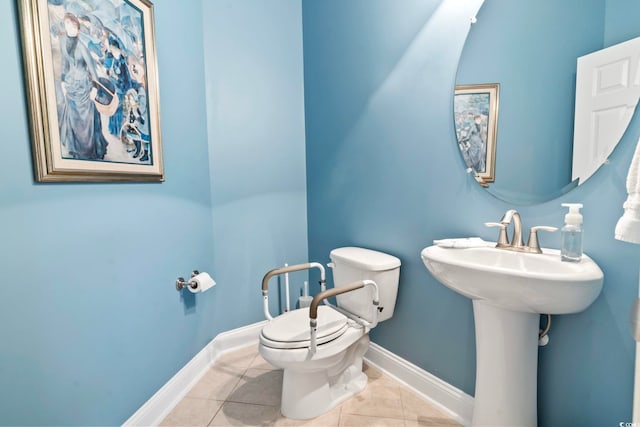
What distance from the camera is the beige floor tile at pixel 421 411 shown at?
4.63ft

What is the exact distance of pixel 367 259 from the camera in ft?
5.24

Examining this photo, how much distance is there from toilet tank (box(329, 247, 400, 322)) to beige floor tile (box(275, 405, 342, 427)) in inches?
18.4

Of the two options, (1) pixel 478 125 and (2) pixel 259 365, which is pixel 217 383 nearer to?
(2) pixel 259 365

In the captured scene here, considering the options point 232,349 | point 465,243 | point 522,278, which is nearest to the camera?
point 522,278

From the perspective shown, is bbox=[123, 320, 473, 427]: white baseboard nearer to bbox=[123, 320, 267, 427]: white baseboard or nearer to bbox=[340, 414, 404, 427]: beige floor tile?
bbox=[123, 320, 267, 427]: white baseboard

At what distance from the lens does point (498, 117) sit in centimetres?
124

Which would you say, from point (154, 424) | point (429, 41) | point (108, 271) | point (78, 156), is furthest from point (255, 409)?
point (429, 41)

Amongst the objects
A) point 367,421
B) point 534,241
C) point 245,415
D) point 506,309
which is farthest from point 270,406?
point 534,241

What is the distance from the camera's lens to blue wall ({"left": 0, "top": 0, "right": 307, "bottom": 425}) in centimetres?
91

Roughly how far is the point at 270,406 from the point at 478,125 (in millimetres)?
1617

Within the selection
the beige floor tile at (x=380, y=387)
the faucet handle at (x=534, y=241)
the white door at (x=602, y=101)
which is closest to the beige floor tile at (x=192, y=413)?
the beige floor tile at (x=380, y=387)

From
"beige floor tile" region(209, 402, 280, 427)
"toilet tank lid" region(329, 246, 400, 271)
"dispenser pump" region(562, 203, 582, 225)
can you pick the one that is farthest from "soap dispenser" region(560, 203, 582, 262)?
"beige floor tile" region(209, 402, 280, 427)

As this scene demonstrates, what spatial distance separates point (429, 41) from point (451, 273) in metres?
1.07

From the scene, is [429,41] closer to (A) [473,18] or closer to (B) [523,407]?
(A) [473,18]
